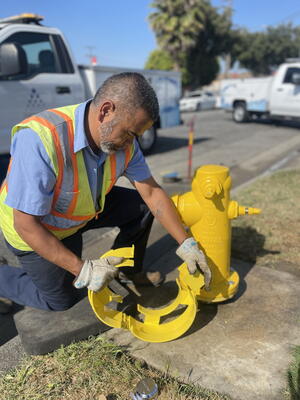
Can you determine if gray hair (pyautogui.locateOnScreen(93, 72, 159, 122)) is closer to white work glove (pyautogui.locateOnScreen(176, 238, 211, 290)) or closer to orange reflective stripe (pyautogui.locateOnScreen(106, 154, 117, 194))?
orange reflective stripe (pyautogui.locateOnScreen(106, 154, 117, 194))

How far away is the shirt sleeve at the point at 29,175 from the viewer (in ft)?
5.72

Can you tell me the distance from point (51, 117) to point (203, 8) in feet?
107

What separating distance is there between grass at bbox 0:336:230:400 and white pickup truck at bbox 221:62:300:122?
1035 cm

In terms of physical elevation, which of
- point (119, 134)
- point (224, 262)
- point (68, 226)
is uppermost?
point (119, 134)

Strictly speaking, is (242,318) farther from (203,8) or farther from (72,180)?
(203,8)

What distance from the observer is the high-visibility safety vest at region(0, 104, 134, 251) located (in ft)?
6.02

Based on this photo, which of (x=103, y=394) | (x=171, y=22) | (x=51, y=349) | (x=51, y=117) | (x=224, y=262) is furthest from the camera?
(x=171, y=22)

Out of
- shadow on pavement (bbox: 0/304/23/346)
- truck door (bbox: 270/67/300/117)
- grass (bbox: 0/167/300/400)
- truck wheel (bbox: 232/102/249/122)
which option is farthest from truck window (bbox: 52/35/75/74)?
truck wheel (bbox: 232/102/249/122)

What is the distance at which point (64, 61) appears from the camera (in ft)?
18.3

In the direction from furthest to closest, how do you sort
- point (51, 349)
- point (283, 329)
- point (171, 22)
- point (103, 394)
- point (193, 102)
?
point (171, 22), point (193, 102), point (283, 329), point (51, 349), point (103, 394)

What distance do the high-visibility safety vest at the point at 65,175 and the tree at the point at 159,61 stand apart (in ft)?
116

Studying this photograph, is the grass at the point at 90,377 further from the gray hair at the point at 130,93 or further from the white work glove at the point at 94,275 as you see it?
the gray hair at the point at 130,93

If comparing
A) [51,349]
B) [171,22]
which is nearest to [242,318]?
[51,349]

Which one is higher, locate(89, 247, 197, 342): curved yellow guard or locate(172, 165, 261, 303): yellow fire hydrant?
locate(172, 165, 261, 303): yellow fire hydrant
